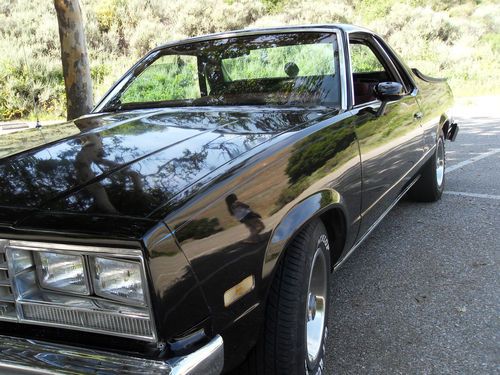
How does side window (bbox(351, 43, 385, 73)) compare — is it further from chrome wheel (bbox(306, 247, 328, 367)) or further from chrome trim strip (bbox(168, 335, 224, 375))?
chrome trim strip (bbox(168, 335, 224, 375))

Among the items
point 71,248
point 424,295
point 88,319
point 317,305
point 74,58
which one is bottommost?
point 424,295

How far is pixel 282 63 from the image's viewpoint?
3.05m

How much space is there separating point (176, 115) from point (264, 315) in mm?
1315

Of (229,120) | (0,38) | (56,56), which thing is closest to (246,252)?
(229,120)

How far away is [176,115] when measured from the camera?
2705 millimetres

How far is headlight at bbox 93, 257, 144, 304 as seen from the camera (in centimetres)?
142

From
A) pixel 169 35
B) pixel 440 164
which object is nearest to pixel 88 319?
pixel 440 164

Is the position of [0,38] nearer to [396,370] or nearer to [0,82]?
[0,82]

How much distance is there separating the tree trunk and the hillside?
736 centimetres

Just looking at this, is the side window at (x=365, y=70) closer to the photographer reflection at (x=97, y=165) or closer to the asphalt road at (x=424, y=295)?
the asphalt road at (x=424, y=295)

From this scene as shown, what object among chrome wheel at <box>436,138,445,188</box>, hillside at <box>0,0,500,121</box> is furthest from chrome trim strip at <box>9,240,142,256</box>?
hillside at <box>0,0,500,121</box>

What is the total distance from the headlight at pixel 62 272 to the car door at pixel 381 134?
5.20ft

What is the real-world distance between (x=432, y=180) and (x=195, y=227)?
357cm

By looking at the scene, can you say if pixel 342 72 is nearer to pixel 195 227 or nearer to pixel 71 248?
pixel 195 227
